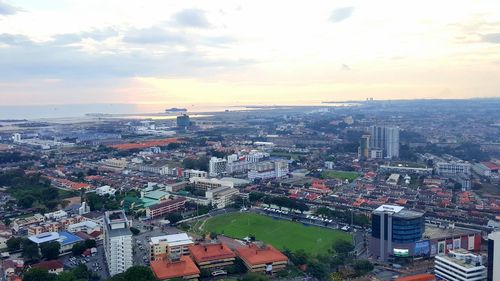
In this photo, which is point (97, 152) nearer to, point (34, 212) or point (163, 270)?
point (34, 212)

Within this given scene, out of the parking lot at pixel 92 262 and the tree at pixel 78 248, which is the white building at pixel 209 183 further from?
the tree at pixel 78 248

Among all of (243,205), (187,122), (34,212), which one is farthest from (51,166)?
(187,122)

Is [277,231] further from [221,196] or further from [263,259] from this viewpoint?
[221,196]

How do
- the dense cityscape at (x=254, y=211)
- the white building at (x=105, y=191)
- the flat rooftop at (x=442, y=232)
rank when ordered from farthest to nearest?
the white building at (x=105, y=191), the flat rooftop at (x=442, y=232), the dense cityscape at (x=254, y=211)

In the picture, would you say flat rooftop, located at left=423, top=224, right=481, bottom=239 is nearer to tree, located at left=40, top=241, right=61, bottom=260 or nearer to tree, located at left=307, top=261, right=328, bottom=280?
tree, located at left=307, top=261, right=328, bottom=280

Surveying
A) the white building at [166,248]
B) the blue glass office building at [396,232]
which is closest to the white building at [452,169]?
the blue glass office building at [396,232]

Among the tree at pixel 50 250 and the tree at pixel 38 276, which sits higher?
the tree at pixel 38 276

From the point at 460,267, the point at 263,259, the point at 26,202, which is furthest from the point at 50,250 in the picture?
the point at 460,267
